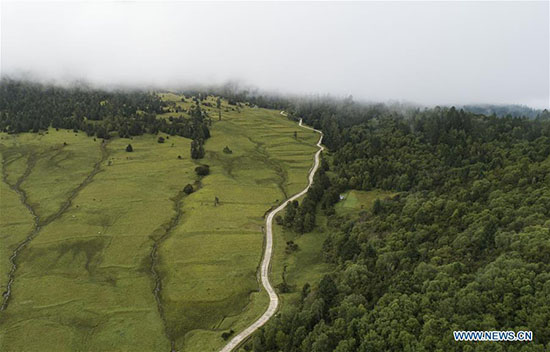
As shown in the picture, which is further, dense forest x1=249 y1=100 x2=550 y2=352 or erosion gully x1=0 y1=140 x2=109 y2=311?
erosion gully x1=0 y1=140 x2=109 y2=311

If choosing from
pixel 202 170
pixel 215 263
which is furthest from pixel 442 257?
pixel 202 170

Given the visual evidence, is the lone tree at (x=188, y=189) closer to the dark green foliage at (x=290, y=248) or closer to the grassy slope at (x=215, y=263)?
the grassy slope at (x=215, y=263)

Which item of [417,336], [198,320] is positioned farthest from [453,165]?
[198,320]

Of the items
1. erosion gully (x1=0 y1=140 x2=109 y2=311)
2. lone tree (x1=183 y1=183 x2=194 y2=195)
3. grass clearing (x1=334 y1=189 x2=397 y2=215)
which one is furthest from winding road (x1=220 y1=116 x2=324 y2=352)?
erosion gully (x1=0 y1=140 x2=109 y2=311)

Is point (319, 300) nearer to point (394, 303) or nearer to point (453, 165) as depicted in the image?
point (394, 303)

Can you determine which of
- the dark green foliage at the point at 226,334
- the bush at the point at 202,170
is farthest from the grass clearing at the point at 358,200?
the dark green foliage at the point at 226,334

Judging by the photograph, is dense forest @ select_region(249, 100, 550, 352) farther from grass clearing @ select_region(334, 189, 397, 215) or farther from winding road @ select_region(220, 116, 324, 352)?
winding road @ select_region(220, 116, 324, 352)

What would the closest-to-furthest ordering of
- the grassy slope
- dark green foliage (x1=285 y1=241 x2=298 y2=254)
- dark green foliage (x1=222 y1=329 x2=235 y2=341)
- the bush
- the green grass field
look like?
dark green foliage (x1=222 y1=329 x2=235 y2=341) < the green grass field < the grassy slope < dark green foliage (x1=285 y1=241 x2=298 y2=254) < the bush
